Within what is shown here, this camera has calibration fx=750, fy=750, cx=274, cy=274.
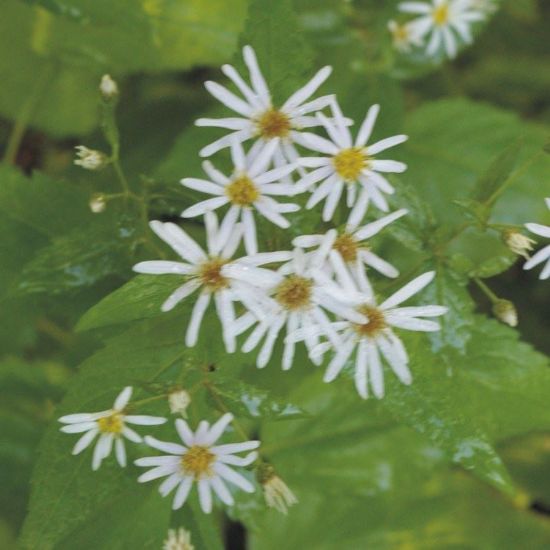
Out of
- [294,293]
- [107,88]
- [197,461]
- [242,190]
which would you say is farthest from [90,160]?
[197,461]

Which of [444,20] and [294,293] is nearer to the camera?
[294,293]

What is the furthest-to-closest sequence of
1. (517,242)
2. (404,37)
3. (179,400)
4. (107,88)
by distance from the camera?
(404,37) < (107,88) < (517,242) < (179,400)

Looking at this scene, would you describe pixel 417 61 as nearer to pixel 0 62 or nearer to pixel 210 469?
pixel 0 62

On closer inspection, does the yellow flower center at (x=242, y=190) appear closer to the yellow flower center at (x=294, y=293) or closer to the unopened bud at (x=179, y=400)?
the yellow flower center at (x=294, y=293)

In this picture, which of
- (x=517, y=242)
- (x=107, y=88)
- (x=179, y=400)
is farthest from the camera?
(x=107, y=88)

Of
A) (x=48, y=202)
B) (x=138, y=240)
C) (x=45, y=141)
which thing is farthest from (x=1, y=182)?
(x=45, y=141)

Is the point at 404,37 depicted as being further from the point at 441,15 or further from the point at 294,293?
the point at 294,293

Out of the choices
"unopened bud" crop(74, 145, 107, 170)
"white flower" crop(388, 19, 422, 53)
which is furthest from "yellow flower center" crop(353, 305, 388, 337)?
"white flower" crop(388, 19, 422, 53)
